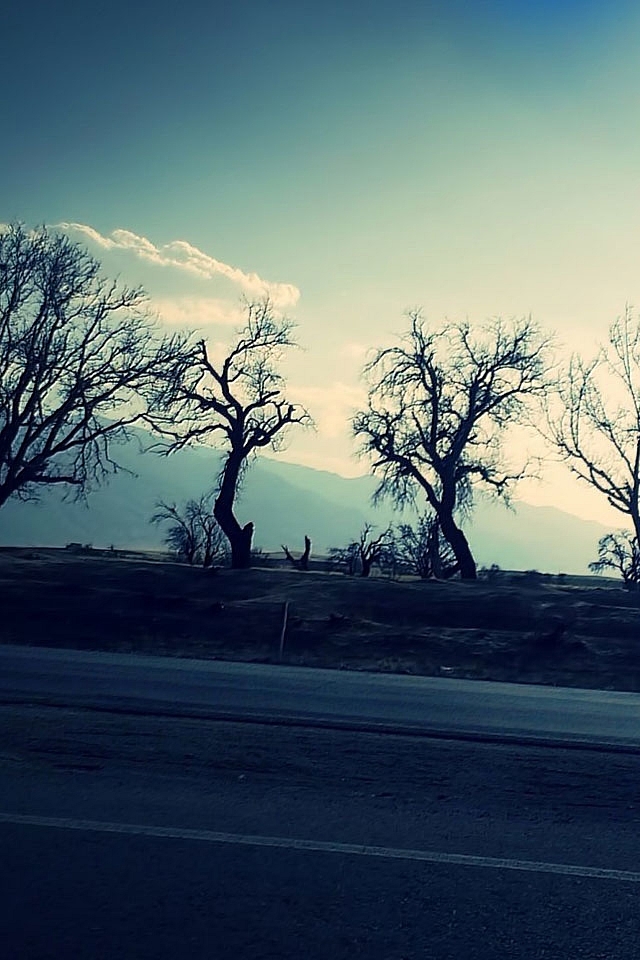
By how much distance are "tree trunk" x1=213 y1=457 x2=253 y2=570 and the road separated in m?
26.3

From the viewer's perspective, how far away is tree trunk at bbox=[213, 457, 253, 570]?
36.7 m

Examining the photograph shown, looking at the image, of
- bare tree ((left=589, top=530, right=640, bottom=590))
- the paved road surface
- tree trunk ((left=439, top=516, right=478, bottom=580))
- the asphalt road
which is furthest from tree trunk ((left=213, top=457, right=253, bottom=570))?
the paved road surface

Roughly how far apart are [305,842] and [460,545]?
34.4 meters

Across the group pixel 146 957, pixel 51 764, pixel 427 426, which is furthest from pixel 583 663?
pixel 427 426

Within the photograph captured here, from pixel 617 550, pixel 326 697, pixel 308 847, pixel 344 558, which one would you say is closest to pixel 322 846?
pixel 308 847

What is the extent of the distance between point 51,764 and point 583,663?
15222 millimetres

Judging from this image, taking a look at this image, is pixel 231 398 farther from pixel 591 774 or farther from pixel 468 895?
pixel 468 895

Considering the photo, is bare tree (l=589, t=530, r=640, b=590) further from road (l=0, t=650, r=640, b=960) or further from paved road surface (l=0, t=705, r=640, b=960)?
paved road surface (l=0, t=705, r=640, b=960)

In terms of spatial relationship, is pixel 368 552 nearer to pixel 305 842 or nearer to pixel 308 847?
pixel 305 842

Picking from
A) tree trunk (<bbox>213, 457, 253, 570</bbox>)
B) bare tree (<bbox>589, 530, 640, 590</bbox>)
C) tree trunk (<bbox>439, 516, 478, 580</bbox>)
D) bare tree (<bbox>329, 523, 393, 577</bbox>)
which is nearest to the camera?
tree trunk (<bbox>213, 457, 253, 570</bbox>)

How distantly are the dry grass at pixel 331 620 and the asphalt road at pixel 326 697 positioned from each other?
9.76ft

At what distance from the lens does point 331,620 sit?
24312mm

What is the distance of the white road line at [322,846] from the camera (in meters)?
A: 6.07

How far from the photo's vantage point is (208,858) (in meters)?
5.98
